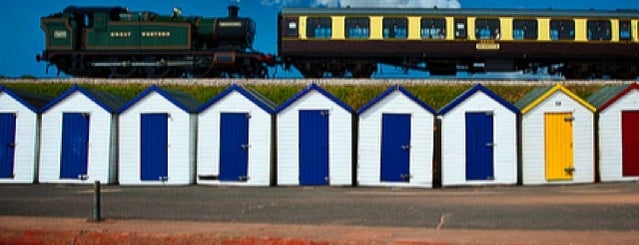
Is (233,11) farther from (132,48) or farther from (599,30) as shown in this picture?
(599,30)

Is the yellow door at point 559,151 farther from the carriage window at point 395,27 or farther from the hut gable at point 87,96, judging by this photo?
the hut gable at point 87,96

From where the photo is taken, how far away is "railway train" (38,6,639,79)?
Result: 26.0m

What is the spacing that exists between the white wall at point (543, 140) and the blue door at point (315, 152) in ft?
15.5

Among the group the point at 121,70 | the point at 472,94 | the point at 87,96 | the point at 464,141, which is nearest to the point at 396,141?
the point at 464,141

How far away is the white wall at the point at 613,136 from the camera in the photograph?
56.6 feet

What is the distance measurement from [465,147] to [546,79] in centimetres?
971

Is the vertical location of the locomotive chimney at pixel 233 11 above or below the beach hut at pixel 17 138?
above

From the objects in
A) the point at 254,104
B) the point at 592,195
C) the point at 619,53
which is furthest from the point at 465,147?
the point at 619,53

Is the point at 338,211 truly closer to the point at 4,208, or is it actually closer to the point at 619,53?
the point at 4,208

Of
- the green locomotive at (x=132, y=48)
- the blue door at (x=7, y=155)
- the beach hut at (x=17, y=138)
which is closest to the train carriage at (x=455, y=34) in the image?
the green locomotive at (x=132, y=48)

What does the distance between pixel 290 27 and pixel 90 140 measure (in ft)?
35.2

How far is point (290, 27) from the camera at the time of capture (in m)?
26.2

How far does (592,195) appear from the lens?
1448 cm

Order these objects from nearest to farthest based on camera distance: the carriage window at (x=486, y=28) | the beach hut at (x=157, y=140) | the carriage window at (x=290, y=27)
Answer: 1. the beach hut at (x=157, y=140)
2. the carriage window at (x=486, y=28)
3. the carriage window at (x=290, y=27)
